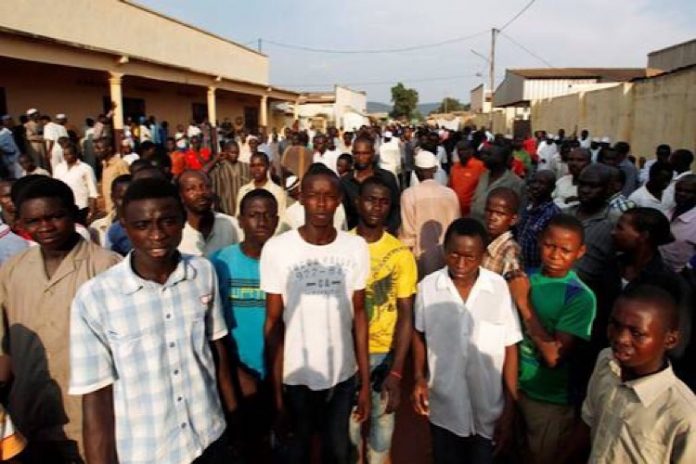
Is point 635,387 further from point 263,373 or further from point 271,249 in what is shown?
point 263,373

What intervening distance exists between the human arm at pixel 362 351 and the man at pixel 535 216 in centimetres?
156

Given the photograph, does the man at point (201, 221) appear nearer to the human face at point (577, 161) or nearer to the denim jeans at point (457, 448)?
the denim jeans at point (457, 448)

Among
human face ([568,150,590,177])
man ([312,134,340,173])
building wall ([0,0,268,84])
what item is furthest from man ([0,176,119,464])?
building wall ([0,0,268,84])

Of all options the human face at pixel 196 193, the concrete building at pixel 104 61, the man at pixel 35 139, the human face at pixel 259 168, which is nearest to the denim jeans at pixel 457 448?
the human face at pixel 196 193

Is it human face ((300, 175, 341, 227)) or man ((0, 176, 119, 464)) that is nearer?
man ((0, 176, 119, 464))

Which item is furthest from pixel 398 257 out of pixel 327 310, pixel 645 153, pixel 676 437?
pixel 645 153

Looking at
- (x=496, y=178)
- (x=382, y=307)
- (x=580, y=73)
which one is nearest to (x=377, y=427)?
(x=382, y=307)

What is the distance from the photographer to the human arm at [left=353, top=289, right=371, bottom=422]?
8.25ft

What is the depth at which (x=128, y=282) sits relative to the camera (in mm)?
1799

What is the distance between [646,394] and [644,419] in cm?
8

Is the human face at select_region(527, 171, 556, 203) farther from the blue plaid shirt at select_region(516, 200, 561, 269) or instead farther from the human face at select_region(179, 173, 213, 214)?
the human face at select_region(179, 173, 213, 214)

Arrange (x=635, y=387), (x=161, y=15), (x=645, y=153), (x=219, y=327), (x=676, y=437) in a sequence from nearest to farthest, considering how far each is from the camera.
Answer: (x=676, y=437)
(x=635, y=387)
(x=219, y=327)
(x=645, y=153)
(x=161, y=15)

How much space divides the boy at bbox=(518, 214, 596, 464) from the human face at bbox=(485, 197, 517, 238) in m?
0.53

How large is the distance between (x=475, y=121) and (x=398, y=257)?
36.6m
